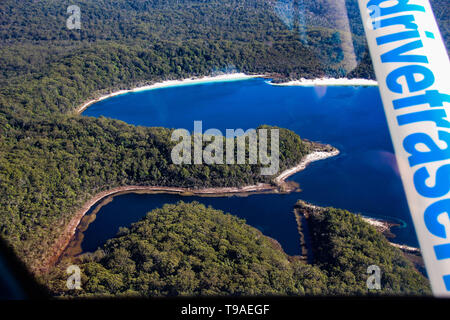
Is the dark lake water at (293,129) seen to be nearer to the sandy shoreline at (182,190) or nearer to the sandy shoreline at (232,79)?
the sandy shoreline at (182,190)

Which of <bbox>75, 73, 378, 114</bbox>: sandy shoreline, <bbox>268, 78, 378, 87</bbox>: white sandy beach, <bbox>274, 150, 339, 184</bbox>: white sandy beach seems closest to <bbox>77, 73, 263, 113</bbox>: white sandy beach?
<bbox>75, 73, 378, 114</bbox>: sandy shoreline

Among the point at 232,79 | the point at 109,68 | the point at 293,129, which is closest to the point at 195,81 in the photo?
the point at 232,79

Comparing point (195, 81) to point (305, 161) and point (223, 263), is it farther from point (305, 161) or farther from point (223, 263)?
point (223, 263)

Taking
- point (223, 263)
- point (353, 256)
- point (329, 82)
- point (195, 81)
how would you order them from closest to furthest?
point (223, 263) → point (353, 256) → point (329, 82) → point (195, 81)

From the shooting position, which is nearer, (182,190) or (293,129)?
(182,190)

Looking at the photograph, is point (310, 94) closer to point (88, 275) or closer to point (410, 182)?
point (88, 275)

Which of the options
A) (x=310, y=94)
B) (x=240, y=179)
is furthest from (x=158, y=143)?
(x=310, y=94)

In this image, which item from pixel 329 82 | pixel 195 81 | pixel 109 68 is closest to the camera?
pixel 329 82
